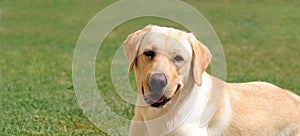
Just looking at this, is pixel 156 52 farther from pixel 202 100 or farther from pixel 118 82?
pixel 118 82

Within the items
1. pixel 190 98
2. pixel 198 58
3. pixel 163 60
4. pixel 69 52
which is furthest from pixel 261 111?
pixel 69 52

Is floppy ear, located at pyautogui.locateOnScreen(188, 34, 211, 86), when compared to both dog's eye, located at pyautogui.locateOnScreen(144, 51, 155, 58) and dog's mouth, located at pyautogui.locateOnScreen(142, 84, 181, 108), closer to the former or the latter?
dog's mouth, located at pyautogui.locateOnScreen(142, 84, 181, 108)

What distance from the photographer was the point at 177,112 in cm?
518

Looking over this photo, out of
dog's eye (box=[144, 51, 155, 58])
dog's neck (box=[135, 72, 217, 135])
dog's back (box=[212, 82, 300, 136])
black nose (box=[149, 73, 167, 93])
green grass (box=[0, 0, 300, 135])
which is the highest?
dog's eye (box=[144, 51, 155, 58])

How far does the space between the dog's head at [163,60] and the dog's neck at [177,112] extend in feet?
0.52

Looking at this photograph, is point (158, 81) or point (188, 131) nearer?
point (158, 81)

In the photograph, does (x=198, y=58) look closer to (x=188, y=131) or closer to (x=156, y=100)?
(x=156, y=100)

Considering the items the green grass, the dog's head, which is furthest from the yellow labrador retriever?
the green grass

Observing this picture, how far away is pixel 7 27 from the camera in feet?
78.0

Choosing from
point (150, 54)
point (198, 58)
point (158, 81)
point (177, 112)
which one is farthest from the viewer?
point (177, 112)

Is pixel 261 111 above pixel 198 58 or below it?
below

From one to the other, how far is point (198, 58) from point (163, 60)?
0.32 meters

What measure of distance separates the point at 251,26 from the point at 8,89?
1400 centimetres

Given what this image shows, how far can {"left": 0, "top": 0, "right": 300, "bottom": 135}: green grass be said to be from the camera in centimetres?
864
